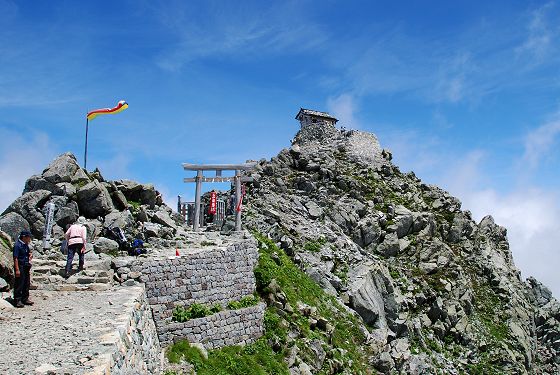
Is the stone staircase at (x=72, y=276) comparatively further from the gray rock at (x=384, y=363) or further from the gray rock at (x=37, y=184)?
the gray rock at (x=384, y=363)

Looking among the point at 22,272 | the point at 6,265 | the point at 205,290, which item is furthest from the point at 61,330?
the point at 205,290

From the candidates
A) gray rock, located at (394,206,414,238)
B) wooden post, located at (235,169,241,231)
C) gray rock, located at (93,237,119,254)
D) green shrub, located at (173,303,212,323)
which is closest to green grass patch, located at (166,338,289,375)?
green shrub, located at (173,303,212,323)

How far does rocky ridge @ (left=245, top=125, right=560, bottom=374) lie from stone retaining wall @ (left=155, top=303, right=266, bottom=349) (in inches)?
335

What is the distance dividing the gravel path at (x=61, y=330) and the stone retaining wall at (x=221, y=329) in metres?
2.69

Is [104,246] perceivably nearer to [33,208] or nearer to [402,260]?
[33,208]

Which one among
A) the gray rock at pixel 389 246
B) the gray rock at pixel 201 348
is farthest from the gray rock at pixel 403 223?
the gray rock at pixel 201 348

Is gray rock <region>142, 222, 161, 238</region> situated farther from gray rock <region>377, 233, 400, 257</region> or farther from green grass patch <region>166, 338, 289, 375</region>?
gray rock <region>377, 233, 400, 257</region>

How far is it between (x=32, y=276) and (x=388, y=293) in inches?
913

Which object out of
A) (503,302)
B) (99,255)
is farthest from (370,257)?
(99,255)

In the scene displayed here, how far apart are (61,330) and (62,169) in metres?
13.2

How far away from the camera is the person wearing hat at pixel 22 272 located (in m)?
14.5

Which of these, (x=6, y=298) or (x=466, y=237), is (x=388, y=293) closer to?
(x=466, y=237)

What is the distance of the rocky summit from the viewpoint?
774 inches

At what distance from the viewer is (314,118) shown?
55.3 meters
